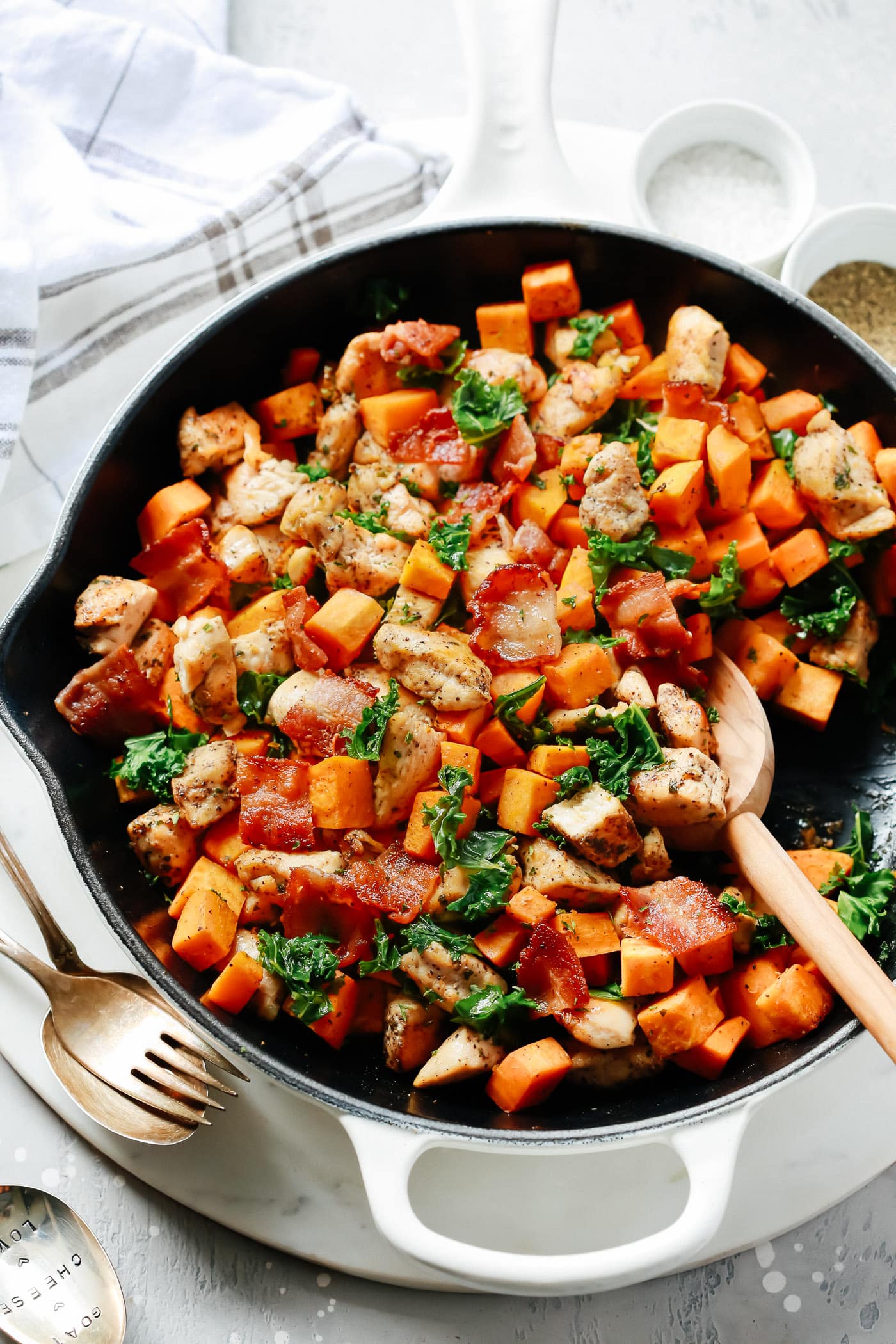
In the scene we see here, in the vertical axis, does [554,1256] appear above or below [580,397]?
below

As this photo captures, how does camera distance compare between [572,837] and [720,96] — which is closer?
[572,837]

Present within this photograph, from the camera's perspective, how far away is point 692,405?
10.1 feet

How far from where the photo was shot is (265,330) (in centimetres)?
319

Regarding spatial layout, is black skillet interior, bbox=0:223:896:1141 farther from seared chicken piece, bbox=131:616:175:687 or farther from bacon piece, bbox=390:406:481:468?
bacon piece, bbox=390:406:481:468

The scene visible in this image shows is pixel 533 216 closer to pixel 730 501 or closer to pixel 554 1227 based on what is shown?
pixel 730 501

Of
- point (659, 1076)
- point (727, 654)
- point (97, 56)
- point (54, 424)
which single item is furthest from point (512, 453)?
point (97, 56)

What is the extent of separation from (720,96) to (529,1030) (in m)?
3.41

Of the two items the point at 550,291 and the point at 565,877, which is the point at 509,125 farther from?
the point at 565,877

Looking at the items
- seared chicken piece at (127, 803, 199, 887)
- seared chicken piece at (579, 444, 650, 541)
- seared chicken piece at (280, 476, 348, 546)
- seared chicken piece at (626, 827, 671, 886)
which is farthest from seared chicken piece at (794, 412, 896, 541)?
seared chicken piece at (127, 803, 199, 887)

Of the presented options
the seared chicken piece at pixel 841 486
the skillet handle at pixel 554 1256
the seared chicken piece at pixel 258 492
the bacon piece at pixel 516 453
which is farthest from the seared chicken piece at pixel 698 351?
the skillet handle at pixel 554 1256

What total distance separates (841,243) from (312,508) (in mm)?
1875

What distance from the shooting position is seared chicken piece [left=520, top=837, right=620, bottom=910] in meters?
2.68

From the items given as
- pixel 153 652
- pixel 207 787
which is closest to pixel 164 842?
pixel 207 787

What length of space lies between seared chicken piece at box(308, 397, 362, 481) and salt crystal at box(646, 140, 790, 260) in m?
1.26
